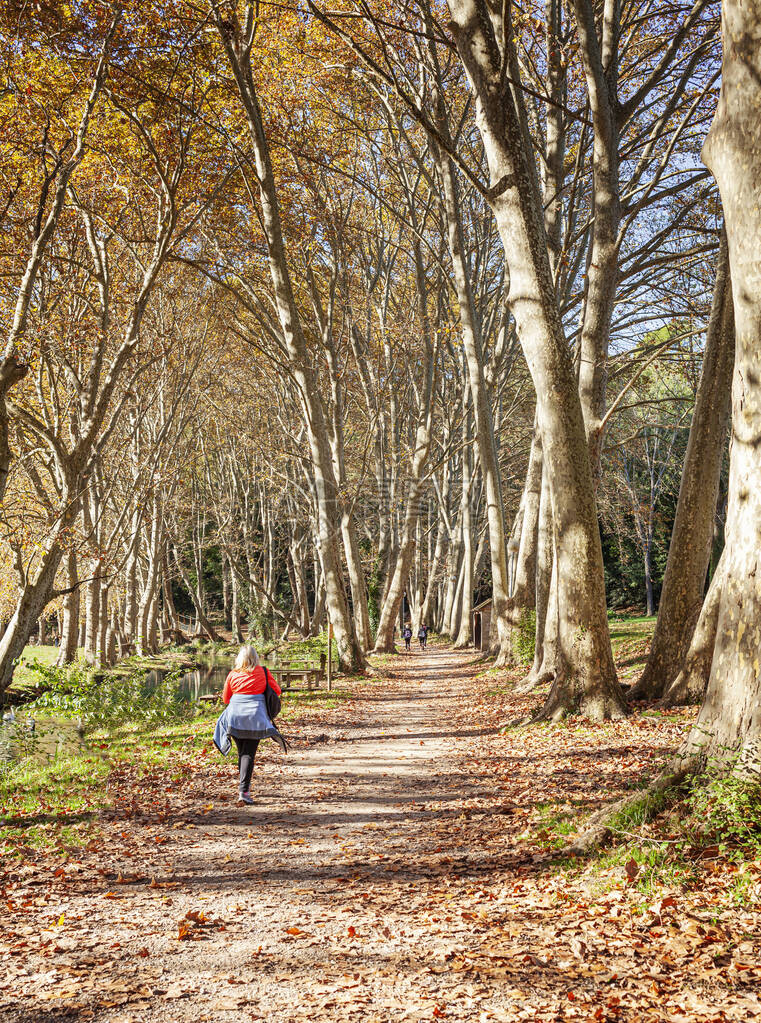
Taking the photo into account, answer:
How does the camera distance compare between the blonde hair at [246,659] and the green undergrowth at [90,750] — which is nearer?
the green undergrowth at [90,750]

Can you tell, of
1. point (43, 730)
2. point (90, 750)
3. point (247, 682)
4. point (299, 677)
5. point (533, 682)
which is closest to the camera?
point (247, 682)

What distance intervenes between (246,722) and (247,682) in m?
0.40

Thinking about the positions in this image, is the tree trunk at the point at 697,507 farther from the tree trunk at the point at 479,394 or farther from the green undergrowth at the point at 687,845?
the tree trunk at the point at 479,394

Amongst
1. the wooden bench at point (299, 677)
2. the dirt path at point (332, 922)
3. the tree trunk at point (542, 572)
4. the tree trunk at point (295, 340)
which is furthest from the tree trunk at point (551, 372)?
the wooden bench at point (299, 677)

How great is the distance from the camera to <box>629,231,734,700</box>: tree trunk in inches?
348

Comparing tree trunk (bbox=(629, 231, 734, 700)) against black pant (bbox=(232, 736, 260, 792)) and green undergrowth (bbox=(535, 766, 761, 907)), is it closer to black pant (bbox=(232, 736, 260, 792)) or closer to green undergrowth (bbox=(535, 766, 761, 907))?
green undergrowth (bbox=(535, 766, 761, 907))

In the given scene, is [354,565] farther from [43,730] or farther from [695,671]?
[695,671]

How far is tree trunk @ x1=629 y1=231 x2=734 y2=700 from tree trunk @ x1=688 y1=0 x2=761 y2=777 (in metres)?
4.32

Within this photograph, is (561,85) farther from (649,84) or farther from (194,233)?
(194,233)

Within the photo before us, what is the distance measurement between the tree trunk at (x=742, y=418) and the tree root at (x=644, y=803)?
15 cm

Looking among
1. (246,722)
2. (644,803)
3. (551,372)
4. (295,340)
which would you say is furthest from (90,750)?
(644,803)

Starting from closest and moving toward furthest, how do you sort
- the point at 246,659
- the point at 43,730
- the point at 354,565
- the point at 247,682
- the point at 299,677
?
1. the point at 247,682
2. the point at 246,659
3. the point at 43,730
4. the point at 299,677
5. the point at 354,565

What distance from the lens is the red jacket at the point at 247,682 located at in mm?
7535

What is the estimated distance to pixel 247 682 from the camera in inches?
298
